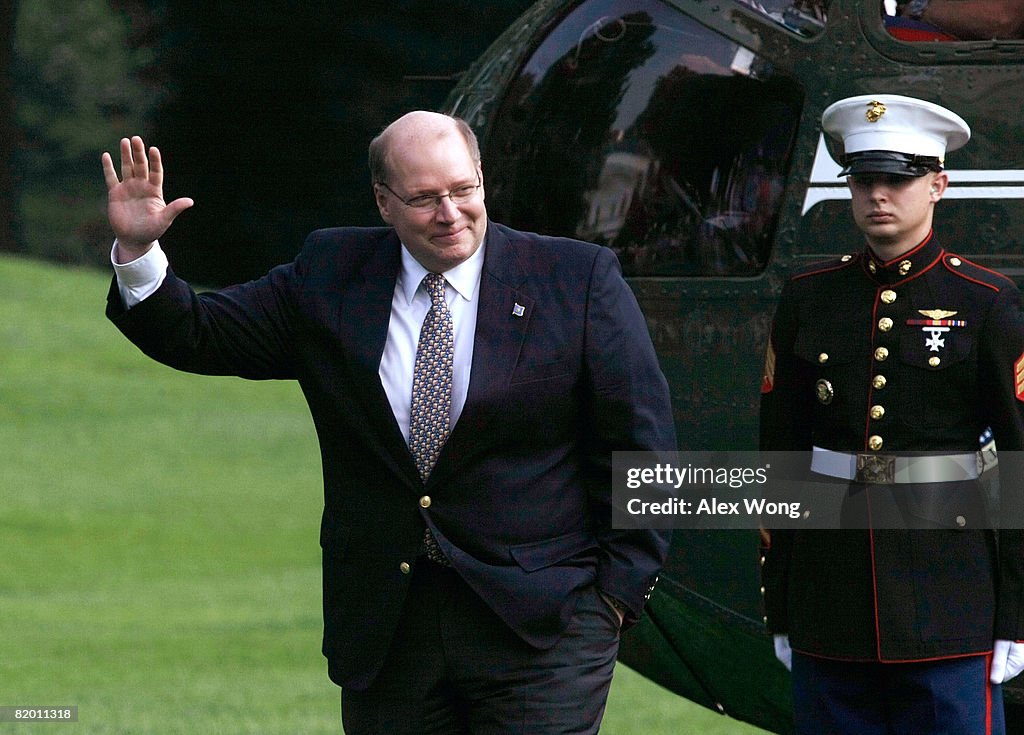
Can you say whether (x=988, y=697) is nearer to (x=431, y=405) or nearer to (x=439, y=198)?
(x=431, y=405)

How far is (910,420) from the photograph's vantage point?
138 inches

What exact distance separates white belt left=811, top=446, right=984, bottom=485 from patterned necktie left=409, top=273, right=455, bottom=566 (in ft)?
2.96

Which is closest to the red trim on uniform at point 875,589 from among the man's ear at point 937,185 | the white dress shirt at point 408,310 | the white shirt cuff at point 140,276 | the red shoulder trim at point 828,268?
the red shoulder trim at point 828,268

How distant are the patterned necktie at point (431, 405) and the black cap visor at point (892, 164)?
937 mm

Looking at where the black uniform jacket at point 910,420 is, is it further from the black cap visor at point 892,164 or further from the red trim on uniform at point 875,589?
the black cap visor at point 892,164

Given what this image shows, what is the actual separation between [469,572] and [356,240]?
0.71 metres

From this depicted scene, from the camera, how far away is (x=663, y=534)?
3.29 m

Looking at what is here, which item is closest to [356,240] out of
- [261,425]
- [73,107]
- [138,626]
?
[138,626]

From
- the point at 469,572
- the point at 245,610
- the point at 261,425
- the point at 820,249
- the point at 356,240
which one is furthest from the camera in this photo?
the point at 261,425

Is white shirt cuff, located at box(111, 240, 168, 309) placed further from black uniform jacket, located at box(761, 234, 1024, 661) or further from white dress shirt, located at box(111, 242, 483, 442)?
black uniform jacket, located at box(761, 234, 1024, 661)

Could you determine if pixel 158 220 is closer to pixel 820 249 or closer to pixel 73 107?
pixel 820 249

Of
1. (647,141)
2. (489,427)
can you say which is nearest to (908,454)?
(489,427)

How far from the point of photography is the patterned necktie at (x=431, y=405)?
124 inches

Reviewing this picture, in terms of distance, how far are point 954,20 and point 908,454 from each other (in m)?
1.44
